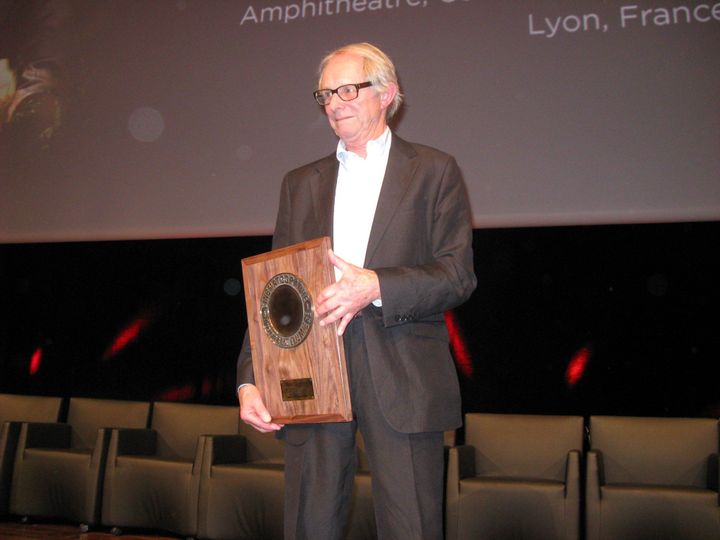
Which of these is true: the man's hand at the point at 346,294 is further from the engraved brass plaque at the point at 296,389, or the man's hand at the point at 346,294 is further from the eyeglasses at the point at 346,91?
the eyeglasses at the point at 346,91

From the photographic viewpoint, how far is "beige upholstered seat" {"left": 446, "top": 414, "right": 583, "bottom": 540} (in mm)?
3656

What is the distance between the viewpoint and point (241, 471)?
160 inches

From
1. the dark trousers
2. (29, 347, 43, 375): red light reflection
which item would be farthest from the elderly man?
(29, 347, 43, 375): red light reflection

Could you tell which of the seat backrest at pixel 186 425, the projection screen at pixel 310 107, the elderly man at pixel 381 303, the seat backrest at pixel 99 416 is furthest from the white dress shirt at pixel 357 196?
the seat backrest at pixel 99 416

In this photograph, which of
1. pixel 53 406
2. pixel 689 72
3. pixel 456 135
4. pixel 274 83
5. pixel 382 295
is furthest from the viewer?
pixel 53 406

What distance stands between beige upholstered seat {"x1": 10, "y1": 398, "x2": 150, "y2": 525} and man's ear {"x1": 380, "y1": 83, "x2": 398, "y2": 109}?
11.4 ft

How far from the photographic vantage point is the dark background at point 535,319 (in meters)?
4.17

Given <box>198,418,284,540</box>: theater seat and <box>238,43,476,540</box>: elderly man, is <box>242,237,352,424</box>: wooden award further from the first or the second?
<box>198,418,284,540</box>: theater seat

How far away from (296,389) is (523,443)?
2.91m

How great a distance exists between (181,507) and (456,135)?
8.30ft

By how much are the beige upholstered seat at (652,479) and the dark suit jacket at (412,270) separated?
2.40 metres

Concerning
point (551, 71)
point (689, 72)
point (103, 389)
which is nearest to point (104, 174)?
point (103, 389)

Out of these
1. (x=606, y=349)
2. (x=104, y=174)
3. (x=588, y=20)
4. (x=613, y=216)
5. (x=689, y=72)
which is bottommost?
(x=606, y=349)

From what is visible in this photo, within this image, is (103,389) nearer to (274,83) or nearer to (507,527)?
(274,83)
